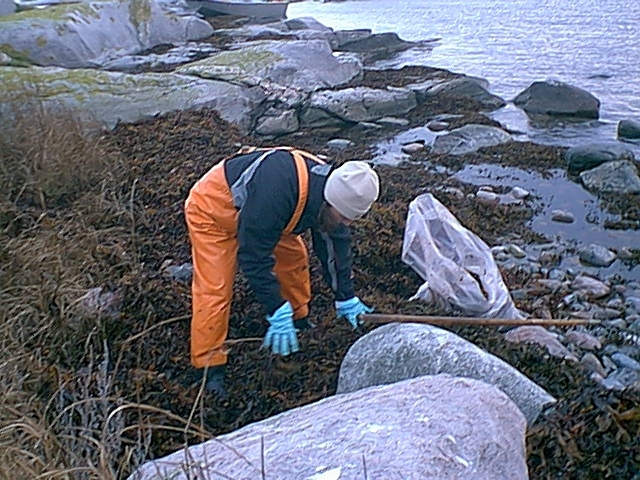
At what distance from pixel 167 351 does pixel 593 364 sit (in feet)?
7.33

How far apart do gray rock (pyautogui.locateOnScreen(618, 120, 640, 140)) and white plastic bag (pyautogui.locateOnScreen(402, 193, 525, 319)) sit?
5.53 meters

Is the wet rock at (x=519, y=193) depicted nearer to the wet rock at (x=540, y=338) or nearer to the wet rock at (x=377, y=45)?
the wet rock at (x=540, y=338)

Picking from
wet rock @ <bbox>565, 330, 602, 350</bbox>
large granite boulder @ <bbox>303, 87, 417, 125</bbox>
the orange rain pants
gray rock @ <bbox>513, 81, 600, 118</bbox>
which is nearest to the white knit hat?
the orange rain pants

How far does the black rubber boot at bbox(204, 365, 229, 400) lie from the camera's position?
3.62 meters

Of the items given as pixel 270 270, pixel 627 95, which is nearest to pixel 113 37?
pixel 627 95

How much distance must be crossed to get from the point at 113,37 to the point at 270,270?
31.5 feet

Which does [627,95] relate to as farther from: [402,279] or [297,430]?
[297,430]

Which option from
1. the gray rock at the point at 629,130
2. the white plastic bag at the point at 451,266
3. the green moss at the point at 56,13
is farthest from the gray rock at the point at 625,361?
the green moss at the point at 56,13

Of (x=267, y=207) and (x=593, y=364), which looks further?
(x=593, y=364)

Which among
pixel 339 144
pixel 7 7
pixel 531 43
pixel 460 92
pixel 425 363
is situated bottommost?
pixel 531 43

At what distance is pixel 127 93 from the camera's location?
317 inches

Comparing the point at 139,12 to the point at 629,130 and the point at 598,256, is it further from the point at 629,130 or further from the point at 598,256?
the point at 598,256

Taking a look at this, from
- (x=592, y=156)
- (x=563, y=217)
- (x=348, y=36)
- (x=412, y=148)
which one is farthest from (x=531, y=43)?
(x=563, y=217)

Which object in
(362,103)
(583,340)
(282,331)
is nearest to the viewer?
(282,331)
